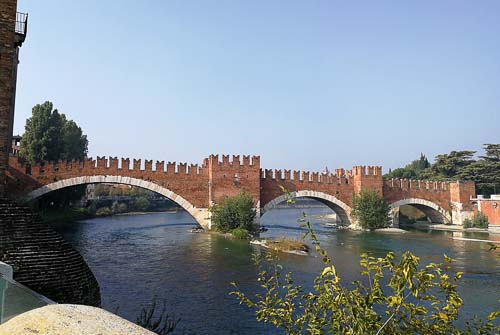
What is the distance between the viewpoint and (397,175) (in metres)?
62.4

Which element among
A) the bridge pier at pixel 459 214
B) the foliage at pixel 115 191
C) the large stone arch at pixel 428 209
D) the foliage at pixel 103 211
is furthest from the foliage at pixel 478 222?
the foliage at pixel 115 191

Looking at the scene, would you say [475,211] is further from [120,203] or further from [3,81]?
[120,203]

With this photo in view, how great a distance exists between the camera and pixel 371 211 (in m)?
31.2

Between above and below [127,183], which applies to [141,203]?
below

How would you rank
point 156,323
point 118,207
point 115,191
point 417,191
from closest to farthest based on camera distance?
point 156,323 → point 417,191 → point 118,207 → point 115,191

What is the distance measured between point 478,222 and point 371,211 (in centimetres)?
1137

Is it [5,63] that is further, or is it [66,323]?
[5,63]

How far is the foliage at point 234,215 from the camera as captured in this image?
25922 millimetres

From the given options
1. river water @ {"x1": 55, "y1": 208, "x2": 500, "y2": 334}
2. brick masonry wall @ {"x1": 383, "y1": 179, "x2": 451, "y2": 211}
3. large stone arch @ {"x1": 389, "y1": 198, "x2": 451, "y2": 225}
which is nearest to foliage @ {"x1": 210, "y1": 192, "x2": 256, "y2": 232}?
river water @ {"x1": 55, "y1": 208, "x2": 500, "y2": 334}

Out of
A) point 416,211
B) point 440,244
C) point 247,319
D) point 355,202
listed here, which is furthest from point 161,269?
point 416,211

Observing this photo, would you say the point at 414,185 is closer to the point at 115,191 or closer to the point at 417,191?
the point at 417,191

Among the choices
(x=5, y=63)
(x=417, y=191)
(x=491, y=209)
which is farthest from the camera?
(x=417, y=191)

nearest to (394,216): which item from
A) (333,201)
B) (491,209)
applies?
(333,201)

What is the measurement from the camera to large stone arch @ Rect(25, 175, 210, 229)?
24.6m
